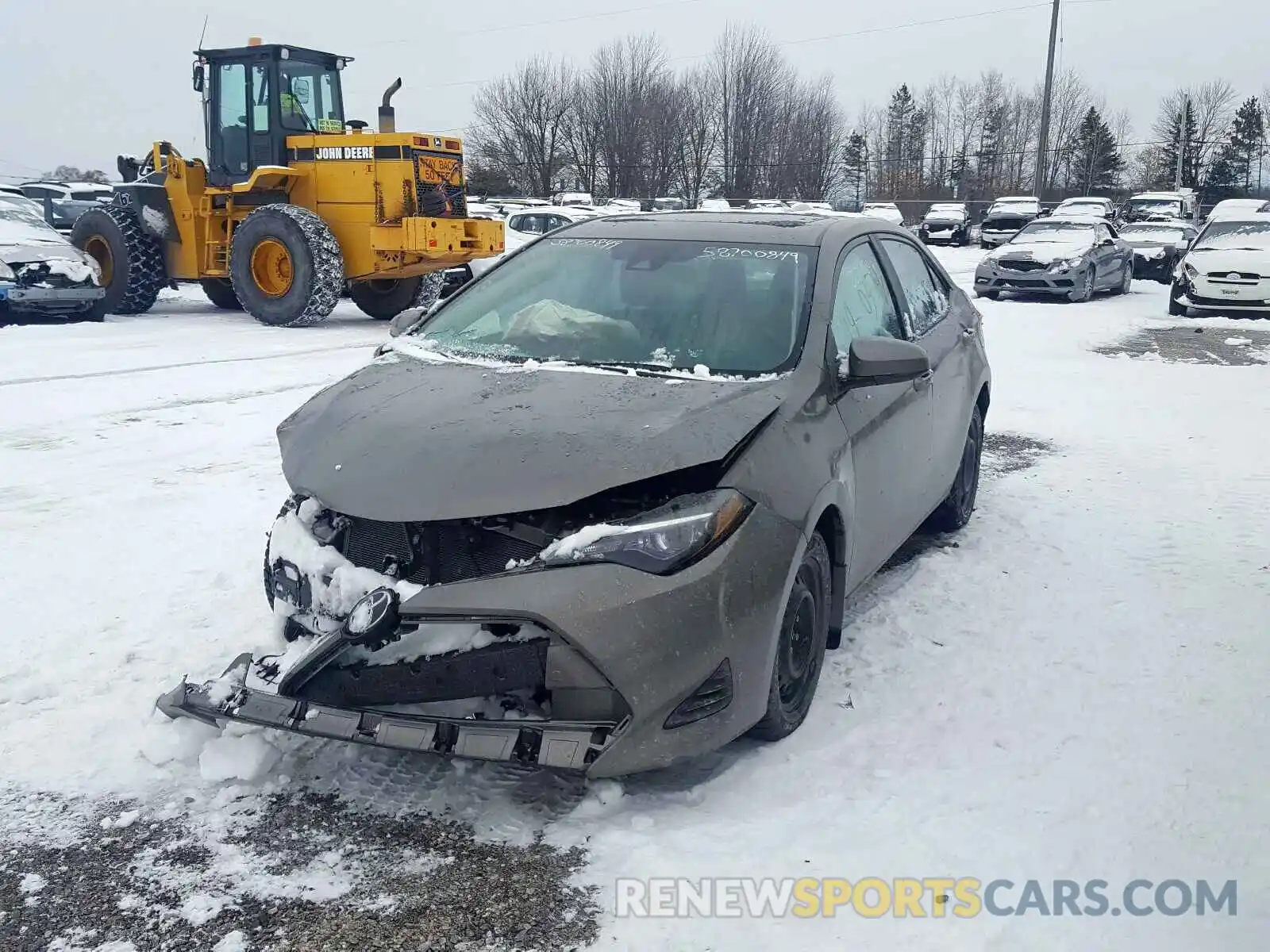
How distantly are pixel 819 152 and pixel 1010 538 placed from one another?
5094 cm

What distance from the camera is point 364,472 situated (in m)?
3.15

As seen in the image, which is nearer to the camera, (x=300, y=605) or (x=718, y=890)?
(x=718, y=890)

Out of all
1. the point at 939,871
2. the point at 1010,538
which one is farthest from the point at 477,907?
the point at 1010,538

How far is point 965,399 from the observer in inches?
217

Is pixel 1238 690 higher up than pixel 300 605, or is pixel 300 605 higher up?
pixel 300 605

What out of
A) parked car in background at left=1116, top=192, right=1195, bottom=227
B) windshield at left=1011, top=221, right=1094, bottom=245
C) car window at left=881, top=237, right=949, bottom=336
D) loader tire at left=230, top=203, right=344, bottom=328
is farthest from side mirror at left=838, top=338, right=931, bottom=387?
parked car in background at left=1116, top=192, right=1195, bottom=227

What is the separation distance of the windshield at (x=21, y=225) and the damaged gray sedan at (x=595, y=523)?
1159 cm

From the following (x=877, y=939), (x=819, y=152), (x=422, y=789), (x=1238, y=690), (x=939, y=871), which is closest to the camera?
(x=877, y=939)

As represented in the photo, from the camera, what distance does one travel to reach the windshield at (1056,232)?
18.6 m

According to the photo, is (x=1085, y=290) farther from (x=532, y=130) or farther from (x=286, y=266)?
(x=532, y=130)

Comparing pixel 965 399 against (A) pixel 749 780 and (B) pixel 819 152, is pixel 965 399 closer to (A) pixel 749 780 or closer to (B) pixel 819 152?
(A) pixel 749 780

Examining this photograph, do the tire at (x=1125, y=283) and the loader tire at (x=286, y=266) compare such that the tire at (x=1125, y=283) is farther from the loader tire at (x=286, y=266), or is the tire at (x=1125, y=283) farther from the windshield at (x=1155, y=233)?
the loader tire at (x=286, y=266)

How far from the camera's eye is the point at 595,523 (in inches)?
117

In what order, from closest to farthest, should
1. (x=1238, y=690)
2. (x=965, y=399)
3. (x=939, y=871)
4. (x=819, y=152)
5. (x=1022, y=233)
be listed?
(x=939, y=871) < (x=1238, y=690) < (x=965, y=399) < (x=1022, y=233) < (x=819, y=152)
